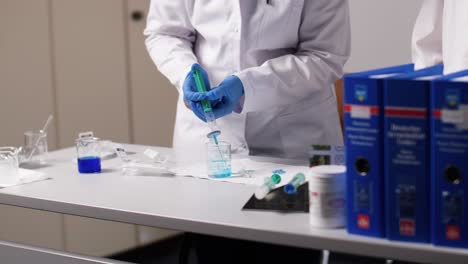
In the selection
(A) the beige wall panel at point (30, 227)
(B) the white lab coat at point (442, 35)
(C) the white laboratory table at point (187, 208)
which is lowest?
(A) the beige wall panel at point (30, 227)

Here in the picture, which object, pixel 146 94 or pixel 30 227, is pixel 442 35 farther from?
pixel 30 227

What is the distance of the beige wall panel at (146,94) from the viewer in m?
3.42

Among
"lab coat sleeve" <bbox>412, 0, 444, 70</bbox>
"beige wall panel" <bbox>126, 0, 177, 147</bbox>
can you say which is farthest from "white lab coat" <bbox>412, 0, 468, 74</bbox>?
"beige wall panel" <bbox>126, 0, 177, 147</bbox>

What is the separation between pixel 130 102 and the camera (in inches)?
138

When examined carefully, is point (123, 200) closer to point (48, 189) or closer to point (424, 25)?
point (48, 189)

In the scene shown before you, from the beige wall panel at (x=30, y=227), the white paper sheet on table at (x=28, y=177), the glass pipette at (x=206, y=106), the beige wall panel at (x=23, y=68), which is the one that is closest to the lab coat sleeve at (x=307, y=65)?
the glass pipette at (x=206, y=106)

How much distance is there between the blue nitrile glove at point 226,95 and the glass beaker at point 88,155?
0.33m

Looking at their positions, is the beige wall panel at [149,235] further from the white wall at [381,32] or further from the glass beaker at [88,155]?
the glass beaker at [88,155]

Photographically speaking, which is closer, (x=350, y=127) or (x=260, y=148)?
(x=350, y=127)

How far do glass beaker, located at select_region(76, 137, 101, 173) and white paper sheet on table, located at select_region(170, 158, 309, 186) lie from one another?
20 centimetres

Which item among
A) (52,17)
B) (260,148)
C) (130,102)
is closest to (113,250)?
(130,102)

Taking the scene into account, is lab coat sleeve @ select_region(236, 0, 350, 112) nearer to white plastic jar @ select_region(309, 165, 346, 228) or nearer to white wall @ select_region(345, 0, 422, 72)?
white plastic jar @ select_region(309, 165, 346, 228)

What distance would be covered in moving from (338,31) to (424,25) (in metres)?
0.36

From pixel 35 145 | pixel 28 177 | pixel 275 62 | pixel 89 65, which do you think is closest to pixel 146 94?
pixel 89 65
